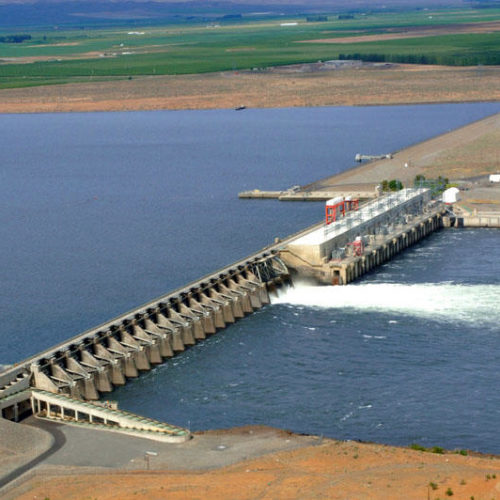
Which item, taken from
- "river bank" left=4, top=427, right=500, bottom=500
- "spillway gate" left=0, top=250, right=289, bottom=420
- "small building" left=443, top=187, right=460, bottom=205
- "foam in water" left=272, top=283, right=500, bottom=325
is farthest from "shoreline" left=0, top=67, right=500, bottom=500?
"small building" left=443, top=187, right=460, bottom=205

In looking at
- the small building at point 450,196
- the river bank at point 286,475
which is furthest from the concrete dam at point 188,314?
the river bank at point 286,475

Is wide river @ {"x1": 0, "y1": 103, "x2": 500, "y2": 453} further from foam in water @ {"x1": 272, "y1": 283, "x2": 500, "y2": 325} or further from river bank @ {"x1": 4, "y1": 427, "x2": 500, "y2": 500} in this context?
river bank @ {"x1": 4, "y1": 427, "x2": 500, "y2": 500}

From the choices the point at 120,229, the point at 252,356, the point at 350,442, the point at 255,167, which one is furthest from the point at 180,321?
the point at 255,167

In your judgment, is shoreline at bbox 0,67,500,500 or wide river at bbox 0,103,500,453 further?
wide river at bbox 0,103,500,453

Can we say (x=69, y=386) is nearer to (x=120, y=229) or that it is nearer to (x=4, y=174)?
(x=120, y=229)

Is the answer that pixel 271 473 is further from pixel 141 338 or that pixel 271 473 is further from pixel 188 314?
pixel 188 314

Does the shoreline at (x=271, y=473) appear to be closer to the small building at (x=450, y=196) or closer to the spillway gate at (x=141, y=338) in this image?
the spillway gate at (x=141, y=338)
